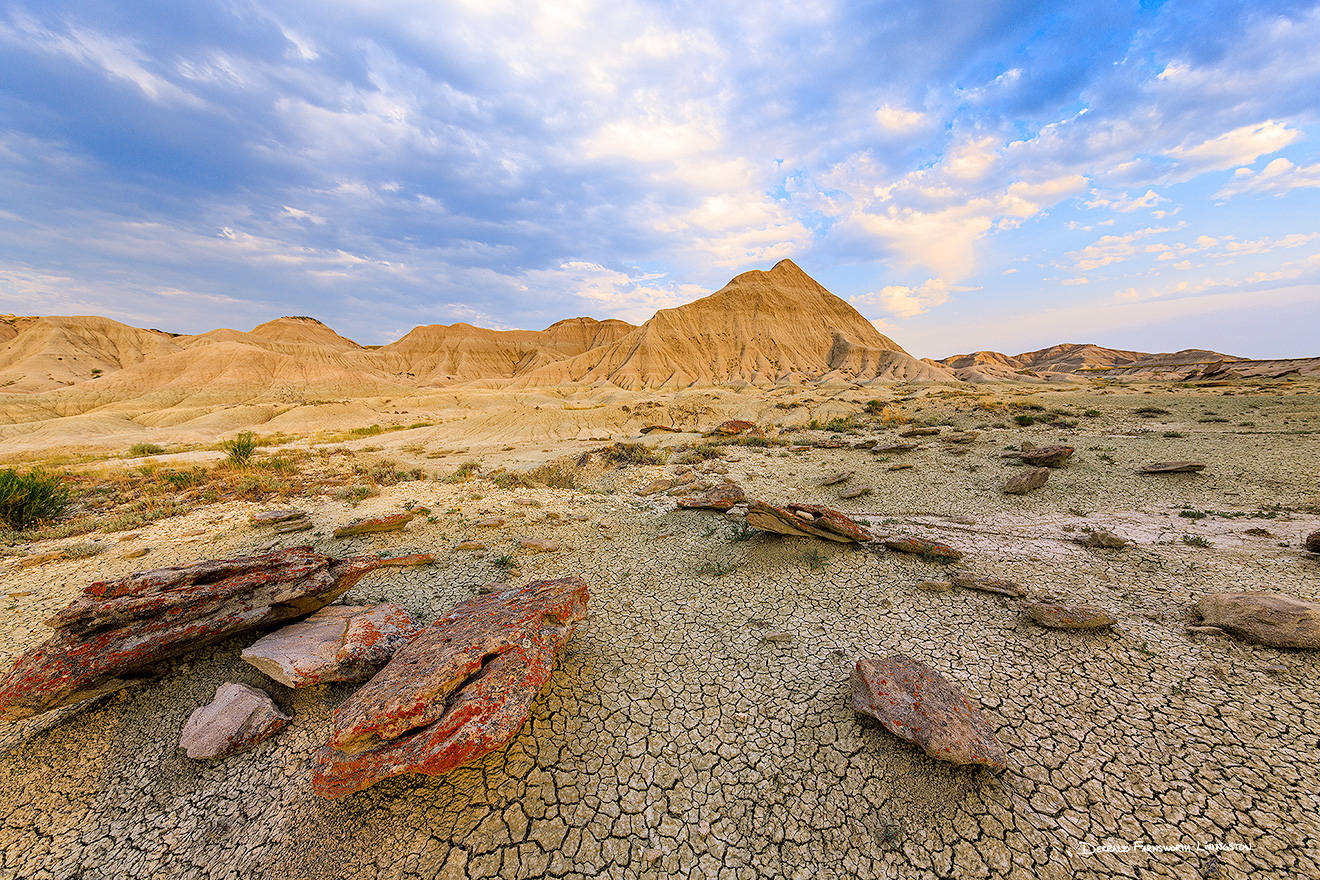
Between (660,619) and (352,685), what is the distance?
316cm

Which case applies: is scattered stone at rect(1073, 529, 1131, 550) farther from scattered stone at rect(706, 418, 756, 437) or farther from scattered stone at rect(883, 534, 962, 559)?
scattered stone at rect(706, 418, 756, 437)

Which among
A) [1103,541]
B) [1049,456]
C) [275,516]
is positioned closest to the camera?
[1103,541]

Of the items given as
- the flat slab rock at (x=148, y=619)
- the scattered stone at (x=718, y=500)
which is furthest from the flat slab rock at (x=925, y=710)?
the flat slab rock at (x=148, y=619)

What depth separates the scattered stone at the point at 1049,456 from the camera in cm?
1052

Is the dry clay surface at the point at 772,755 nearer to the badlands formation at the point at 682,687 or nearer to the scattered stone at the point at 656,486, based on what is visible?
the badlands formation at the point at 682,687

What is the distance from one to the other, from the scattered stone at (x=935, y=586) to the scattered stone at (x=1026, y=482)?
5851mm

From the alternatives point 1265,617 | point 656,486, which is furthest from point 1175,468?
point 656,486

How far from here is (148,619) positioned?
3938mm

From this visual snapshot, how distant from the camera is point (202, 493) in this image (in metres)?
10.3

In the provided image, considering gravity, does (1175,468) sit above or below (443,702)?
above

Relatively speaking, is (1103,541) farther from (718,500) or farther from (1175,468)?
(718,500)

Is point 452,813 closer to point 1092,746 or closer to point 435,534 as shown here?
point 1092,746

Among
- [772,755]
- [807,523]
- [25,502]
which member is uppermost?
[25,502]

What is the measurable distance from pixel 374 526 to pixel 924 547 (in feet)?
31.0
